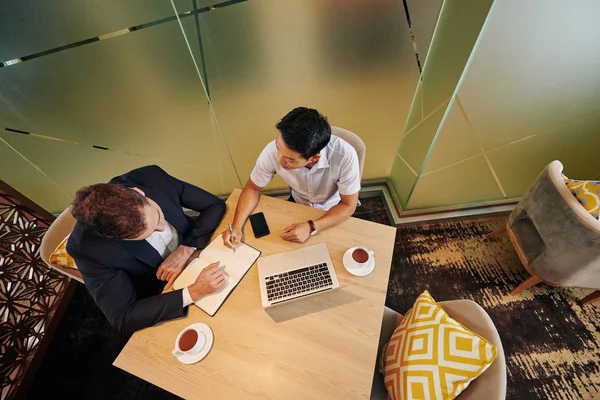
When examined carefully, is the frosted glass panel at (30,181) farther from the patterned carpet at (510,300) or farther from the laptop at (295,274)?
the patterned carpet at (510,300)

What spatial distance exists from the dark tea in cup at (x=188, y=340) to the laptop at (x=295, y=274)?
295 millimetres

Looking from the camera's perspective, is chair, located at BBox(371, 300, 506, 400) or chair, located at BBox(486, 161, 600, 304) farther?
chair, located at BBox(486, 161, 600, 304)

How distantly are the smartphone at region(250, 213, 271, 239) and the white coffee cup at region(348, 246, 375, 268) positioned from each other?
43cm

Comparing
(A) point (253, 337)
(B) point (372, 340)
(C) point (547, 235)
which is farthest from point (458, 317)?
(C) point (547, 235)

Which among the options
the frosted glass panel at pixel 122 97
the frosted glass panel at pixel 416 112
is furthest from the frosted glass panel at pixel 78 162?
the frosted glass panel at pixel 416 112

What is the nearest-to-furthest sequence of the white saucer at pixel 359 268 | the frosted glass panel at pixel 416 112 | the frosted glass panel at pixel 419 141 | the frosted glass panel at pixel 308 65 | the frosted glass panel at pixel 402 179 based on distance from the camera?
the white saucer at pixel 359 268 → the frosted glass panel at pixel 308 65 → the frosted glass panel at pixel 419 141 → the frosted glass panel at pixel 416 112 → the frosted glass panel at pixel 402 179

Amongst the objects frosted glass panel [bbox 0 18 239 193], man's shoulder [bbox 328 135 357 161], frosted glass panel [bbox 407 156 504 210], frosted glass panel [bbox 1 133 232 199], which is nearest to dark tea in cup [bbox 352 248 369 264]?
man's shoulder [bbox 328 135 357 161]

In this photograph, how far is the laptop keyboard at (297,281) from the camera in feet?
3.79

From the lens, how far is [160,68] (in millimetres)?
1651

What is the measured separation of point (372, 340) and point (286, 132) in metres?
0.93

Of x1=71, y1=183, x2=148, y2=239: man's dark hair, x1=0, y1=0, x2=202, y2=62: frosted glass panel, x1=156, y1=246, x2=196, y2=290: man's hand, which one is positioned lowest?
x1=156, y1=246, x2=196, y2=290: man's hand

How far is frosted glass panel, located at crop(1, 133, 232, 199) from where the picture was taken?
6.45ft

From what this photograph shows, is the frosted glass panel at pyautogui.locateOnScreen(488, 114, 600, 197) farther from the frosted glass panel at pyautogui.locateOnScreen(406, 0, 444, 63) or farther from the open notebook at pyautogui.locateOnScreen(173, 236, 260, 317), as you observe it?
the open notebook at pyautogui.locateOnScreen(173, 236, 260, 317)

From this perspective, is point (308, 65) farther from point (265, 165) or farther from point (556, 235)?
point (556, 235)
